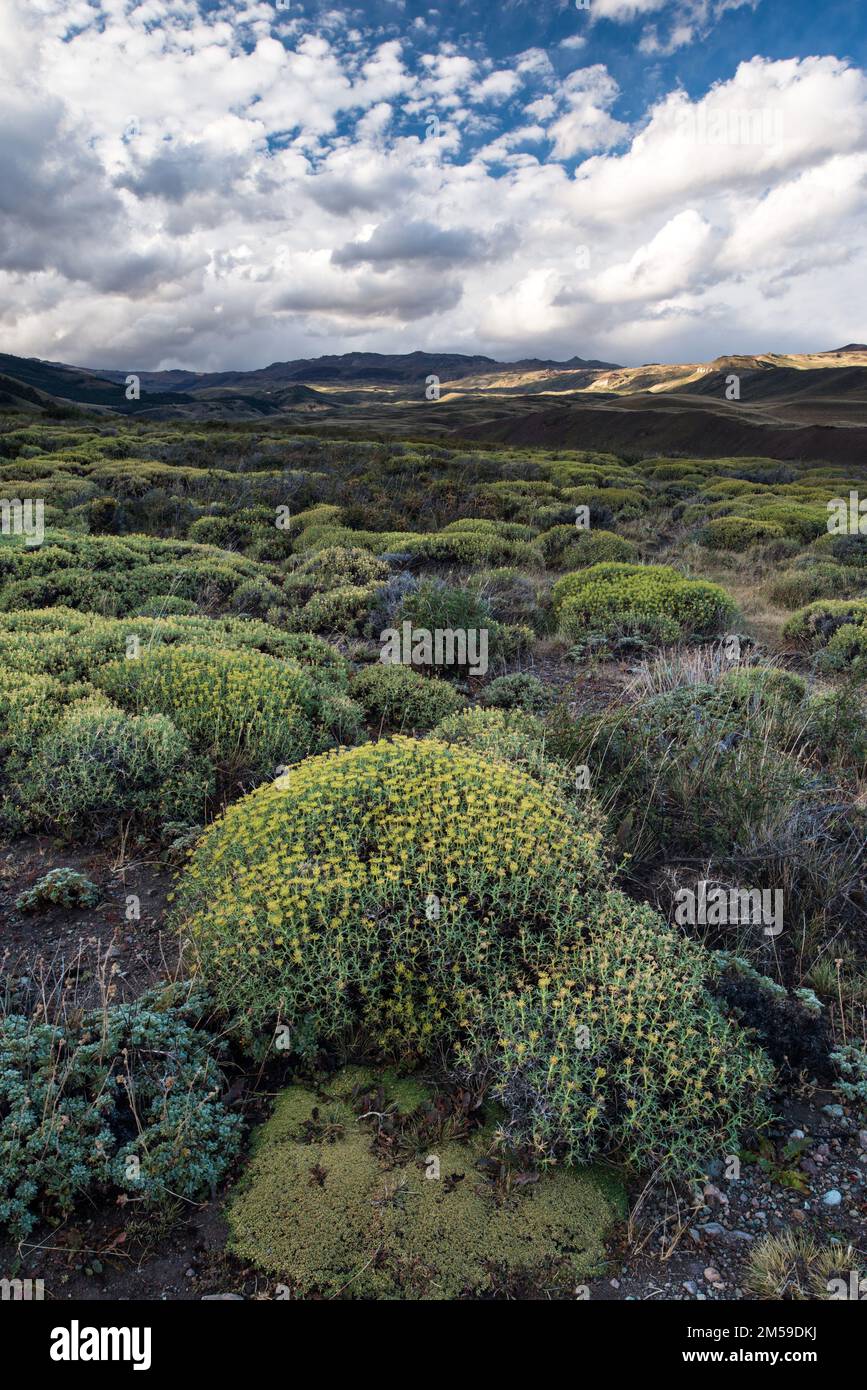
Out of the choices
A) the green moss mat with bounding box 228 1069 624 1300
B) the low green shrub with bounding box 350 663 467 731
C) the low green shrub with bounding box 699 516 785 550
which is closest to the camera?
the green moss mat with bounding box 228 1069 624 1300

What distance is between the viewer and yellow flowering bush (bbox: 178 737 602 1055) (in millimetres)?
3281

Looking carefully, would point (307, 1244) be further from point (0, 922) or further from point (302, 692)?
point (302, 692)

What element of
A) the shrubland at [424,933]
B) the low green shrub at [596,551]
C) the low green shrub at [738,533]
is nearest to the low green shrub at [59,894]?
the shrubland at [424,933]

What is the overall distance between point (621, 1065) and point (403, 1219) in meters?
0.97

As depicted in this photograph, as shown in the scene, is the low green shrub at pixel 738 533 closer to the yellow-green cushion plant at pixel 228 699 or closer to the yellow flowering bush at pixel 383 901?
the yellow-green cushion plant at pixel 228 699

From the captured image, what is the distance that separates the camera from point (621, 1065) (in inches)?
118

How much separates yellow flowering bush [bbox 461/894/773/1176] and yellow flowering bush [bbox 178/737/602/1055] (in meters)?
0.22

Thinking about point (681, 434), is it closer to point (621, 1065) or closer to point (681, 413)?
point (681, 413)

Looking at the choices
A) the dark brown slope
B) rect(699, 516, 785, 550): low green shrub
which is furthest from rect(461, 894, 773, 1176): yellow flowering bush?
the dark brown slope

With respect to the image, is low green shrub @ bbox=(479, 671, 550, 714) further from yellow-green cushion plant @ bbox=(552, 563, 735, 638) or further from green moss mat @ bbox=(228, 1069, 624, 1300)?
green moss mat @ bbox=(228, 1069, 624, 1300)

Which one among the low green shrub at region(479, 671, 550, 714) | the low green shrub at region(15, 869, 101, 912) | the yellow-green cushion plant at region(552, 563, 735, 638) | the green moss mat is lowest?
the green moss mat

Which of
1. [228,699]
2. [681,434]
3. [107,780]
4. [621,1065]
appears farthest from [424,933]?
[681,434]

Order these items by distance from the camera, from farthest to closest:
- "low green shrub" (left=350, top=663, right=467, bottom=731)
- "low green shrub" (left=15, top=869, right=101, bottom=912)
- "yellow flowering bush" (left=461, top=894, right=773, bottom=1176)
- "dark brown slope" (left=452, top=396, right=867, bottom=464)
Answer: "dark brown slope" (left=452, top=396, right=867, bottom=464) → "low green shrub" (left=350, top=663, right=467, bottom=731) → "low green shrub" (left=15, top=869, right=101, bottom=912) → "yellow flowering bush" (left=461, top=894, right=773, bottom=1176)

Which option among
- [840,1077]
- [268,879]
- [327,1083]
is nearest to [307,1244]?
A: [327,1083]
